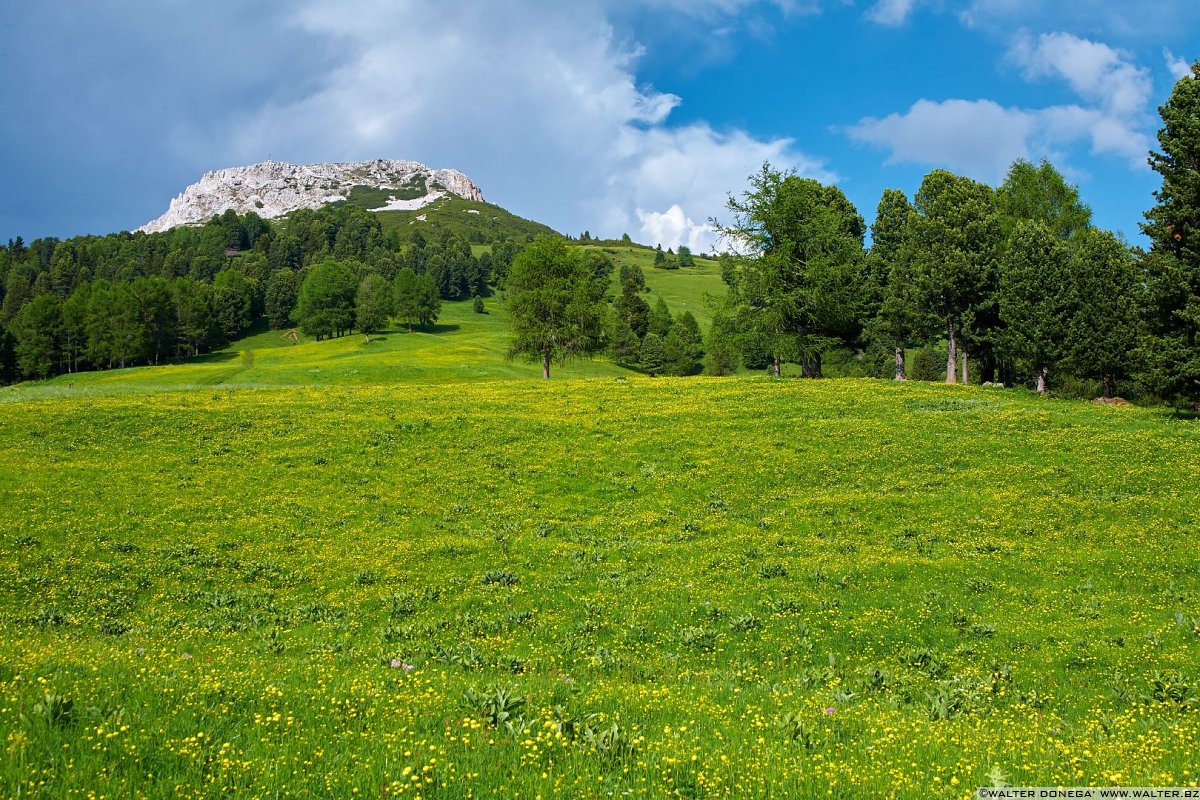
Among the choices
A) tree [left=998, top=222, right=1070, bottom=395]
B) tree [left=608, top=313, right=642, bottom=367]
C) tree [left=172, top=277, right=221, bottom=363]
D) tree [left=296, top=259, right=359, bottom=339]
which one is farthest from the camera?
tree [left=296, top=259, right=359, bottom=339]

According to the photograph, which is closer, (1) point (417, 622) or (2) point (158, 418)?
(1) point (417, 622)

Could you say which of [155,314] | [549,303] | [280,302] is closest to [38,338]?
[155,314]

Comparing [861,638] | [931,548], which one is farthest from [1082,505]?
[861,638]

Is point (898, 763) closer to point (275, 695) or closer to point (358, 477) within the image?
point (275, 695)

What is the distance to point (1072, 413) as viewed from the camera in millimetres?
35875

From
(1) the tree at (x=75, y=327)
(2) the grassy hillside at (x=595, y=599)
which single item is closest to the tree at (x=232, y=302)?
(1) the tree at (x=75, y=327)

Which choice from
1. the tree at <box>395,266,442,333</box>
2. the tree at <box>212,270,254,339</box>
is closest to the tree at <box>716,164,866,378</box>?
the tree at <box>395,266,442,333</box>

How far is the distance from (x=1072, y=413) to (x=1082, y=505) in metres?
15.7

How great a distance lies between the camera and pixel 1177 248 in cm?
3572

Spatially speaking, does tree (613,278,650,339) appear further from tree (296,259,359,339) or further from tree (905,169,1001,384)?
tree (905,169,1001,384)

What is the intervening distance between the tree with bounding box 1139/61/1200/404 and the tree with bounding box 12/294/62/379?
144538 mm

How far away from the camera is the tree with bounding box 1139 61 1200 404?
3397cm

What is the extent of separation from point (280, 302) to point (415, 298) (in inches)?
1643

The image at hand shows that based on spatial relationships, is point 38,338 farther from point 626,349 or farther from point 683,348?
point 683,348
